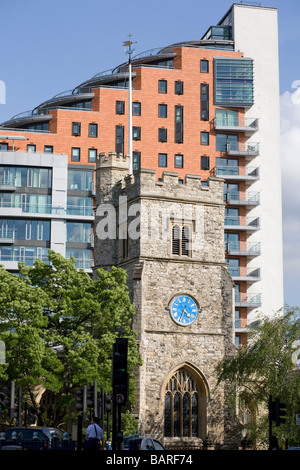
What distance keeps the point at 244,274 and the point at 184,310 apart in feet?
106

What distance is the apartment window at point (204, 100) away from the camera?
83.0 metres

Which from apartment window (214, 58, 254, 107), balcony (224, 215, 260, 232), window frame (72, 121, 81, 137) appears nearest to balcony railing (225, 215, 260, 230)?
balcony (224, 215, 260, 232)

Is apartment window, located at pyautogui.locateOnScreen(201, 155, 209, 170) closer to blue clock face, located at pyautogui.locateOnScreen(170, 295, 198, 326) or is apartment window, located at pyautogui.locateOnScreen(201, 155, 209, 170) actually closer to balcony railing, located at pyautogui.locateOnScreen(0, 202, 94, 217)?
balcony railing, located at pyautogui.locateOnScreen(0, 202, 94, 217)

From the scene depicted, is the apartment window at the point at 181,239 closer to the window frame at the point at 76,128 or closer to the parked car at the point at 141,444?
the parked car at the point at 141,444

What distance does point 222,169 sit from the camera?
271 ft

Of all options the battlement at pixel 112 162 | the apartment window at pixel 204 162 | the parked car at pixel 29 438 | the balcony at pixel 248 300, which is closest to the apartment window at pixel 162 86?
the apartment window at pixel 204 162

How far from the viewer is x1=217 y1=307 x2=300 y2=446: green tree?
44062mm

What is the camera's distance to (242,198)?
8294 cm

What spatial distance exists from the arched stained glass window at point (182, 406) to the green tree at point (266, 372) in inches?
81.3

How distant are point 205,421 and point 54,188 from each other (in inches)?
1285

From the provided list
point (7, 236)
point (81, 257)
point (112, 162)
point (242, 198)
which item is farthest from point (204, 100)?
point (112, 162)

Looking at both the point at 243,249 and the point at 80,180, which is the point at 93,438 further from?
the point at 243,249

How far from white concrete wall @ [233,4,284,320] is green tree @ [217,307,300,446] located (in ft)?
114

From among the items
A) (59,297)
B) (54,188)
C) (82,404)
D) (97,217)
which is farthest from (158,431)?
(54,188)
